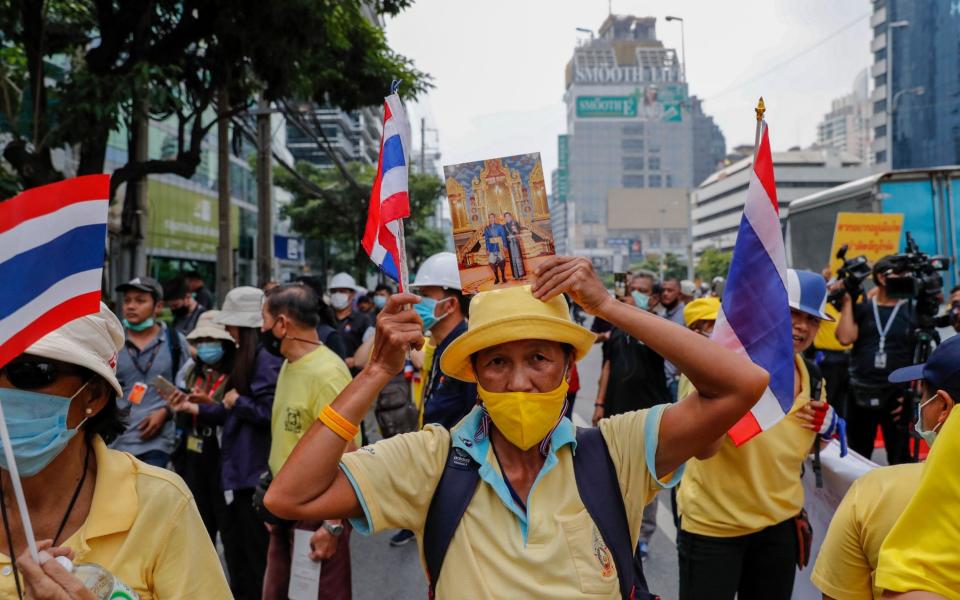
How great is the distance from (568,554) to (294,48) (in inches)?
353

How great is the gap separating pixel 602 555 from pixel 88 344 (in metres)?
1.31

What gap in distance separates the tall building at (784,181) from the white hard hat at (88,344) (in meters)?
94.6

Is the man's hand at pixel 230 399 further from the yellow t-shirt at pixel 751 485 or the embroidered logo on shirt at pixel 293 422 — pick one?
the yellow t-shirt at pixel 751 485

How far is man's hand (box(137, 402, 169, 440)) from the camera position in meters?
4.48

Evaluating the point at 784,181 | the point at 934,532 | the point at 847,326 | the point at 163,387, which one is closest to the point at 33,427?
the point at 934,532

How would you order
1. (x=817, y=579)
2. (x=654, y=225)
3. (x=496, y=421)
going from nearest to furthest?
(x=496, y=421) → (x=817, y=579) → (x=654, y=225)

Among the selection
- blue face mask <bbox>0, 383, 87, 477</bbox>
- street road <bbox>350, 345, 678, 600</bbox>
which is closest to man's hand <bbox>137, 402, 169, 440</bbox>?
street road <bbox>350, 345, 678, 600</bbox>

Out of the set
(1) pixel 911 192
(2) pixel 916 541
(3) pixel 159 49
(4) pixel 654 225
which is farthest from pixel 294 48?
(4) pixel 654 225

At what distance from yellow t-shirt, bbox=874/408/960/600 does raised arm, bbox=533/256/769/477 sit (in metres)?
0.45

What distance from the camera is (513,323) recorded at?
6.43 feet

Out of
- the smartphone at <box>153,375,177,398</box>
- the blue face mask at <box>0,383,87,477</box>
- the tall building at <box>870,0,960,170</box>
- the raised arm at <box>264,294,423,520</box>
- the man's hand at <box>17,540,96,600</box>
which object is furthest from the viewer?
the tall building at <box>870,0,960,170</box>

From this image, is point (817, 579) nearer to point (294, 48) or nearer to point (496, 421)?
point (496, 421)

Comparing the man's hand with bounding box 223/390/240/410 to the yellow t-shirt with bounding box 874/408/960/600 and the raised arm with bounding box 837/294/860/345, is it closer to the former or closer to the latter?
the yellow t-shirt with bounding box 874/408/960/600

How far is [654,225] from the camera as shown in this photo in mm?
104438
